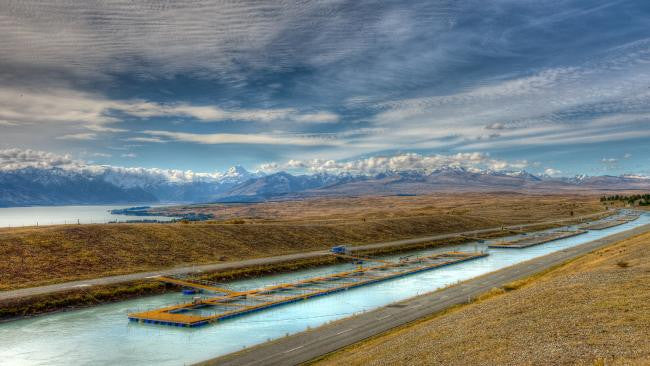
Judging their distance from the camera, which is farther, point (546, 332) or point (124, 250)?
point (124, 250)

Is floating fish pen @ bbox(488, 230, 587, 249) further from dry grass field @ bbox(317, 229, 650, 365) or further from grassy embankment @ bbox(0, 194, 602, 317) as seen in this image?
dry grass field @ bbox(317, 229, 650, 365)

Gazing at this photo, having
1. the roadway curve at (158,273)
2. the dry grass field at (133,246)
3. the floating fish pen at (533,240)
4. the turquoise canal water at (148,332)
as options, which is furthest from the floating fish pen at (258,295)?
the floating fish pen at (533,240)

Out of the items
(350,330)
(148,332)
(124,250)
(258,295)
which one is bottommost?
(258,295)

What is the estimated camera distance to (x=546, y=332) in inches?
1191

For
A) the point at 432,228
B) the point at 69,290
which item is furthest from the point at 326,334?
the point at 432,228

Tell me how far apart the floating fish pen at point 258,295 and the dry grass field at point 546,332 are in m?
25.8

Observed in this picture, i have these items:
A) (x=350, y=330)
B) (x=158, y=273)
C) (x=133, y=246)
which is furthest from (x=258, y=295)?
(x=133, y=246)

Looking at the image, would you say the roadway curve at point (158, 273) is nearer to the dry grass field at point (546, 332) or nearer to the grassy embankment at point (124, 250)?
the grassy embankment at point (124, 250)

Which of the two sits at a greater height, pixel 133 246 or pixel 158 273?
pixel 133 246

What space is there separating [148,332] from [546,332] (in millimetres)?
44924

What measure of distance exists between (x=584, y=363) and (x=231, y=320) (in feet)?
154

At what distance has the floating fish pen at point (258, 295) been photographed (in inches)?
2409

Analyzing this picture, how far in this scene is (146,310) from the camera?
216 ft

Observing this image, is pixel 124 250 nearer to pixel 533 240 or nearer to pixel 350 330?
pixel 350 330
